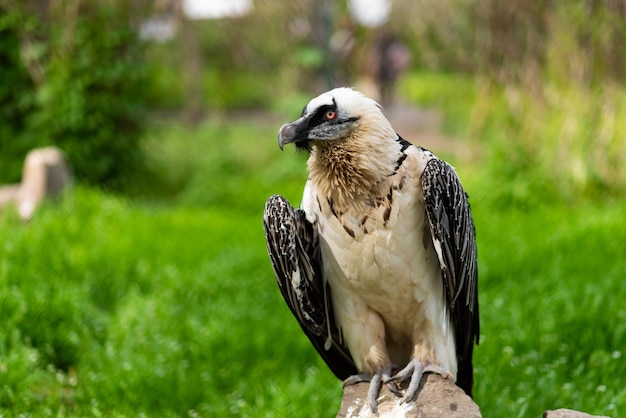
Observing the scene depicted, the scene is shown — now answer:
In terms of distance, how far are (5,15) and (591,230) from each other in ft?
23.5

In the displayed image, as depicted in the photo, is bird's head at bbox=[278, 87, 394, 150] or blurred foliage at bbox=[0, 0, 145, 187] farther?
blurred foliage at bbox=[0, 0, 145, 187]

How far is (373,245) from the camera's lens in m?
3.00

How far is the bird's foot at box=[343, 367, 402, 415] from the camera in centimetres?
319

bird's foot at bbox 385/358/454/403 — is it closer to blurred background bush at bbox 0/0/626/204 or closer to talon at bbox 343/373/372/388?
talon at bbox 343/373/372/388

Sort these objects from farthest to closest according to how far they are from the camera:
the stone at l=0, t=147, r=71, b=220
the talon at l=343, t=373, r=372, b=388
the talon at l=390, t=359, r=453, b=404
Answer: the stone at l=0, t=147, r=71, b=220 < the talon at l=343, t=373, r=372, b=388 < the talon at l=390, t=359, r=453, b=404

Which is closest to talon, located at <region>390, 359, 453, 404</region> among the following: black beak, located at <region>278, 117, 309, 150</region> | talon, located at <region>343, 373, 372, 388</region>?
talon, located at <region>343, 373, 372, 388</region>

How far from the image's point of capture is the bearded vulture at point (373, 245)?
9.85ft

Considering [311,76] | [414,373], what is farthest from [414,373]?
[311,76]

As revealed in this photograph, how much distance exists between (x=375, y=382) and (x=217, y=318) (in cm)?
238

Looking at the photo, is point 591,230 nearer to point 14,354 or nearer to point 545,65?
point 545,65

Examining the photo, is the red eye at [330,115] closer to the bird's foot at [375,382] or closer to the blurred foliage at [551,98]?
the bird's foot at [375,382]

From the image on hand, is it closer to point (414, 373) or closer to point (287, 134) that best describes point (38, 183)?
point (287, 134)

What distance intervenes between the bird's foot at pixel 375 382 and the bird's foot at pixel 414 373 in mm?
31

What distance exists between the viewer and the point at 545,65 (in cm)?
889
